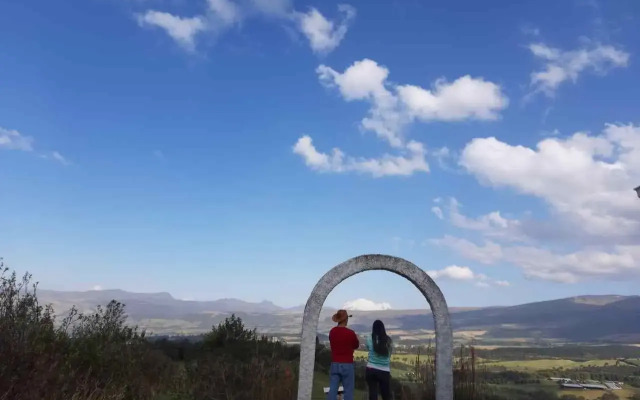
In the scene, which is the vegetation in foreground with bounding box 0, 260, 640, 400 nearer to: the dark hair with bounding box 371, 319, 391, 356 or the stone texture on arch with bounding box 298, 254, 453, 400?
the stone texture on arch with bounding box 298, 254, 453, 400

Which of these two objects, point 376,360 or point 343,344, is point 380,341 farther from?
point 343,344

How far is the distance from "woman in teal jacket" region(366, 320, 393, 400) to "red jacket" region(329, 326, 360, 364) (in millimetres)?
325

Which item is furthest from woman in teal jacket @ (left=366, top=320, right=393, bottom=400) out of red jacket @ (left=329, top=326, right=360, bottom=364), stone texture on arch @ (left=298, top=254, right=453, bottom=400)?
stone texture on arch @ (left=298, top=254, right=453, bottom=400)

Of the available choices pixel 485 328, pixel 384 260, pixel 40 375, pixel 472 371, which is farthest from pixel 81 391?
pixel 485 328

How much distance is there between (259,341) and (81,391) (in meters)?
11.7

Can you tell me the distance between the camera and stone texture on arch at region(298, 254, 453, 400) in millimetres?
11602

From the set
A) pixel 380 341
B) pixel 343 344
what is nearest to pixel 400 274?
pixel 380 341

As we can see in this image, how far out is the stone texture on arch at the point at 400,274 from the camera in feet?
38.1

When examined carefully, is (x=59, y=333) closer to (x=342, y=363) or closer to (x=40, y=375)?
(x=40, y=375)

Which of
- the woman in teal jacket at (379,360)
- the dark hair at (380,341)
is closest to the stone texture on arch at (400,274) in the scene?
the woman in teal jacket at (379,360)

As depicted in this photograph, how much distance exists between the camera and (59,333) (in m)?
12.4

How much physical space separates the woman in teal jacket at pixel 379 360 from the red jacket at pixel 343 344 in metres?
0.33

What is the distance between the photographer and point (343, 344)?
402 inches

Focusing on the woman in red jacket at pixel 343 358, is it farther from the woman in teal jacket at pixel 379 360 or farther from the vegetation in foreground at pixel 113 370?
the vegetation in foreground at pixel 113 370
